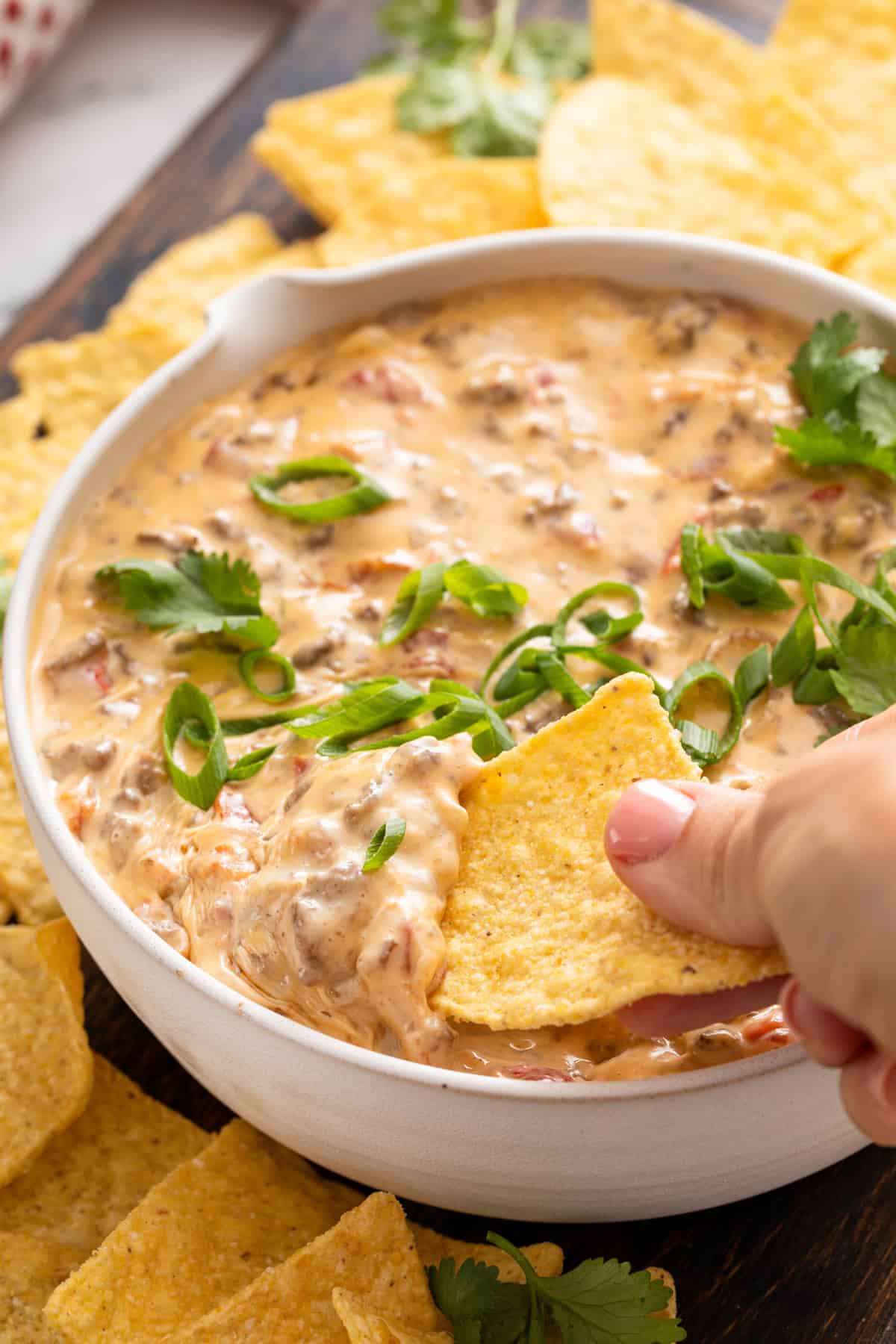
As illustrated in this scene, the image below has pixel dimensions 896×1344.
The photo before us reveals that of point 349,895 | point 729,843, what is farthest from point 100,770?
point 729,843

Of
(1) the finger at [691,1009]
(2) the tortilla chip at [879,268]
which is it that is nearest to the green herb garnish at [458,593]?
(1) the finger at [691,1009]

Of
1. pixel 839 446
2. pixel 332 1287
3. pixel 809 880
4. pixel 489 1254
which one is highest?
pixel 809 880

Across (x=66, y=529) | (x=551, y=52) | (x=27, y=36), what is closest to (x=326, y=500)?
(x=66, y=529)

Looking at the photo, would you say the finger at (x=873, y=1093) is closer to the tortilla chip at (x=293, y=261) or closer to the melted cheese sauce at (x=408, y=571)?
the melted cheese sauce at (x=408, y=571)

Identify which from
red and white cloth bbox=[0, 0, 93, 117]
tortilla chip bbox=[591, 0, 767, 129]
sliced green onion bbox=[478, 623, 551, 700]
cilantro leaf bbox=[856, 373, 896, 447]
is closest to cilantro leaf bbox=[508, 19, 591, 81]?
tortilla chip bbox=[591, 0, 767, 129]

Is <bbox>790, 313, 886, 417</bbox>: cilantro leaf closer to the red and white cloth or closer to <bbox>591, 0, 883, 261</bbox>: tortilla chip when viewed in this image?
<bbox>591, 0, 883, 261</bbox>: tortilla chip

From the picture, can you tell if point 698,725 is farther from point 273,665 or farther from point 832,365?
point 832,365

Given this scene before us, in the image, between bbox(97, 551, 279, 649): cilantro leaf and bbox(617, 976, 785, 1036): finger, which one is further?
bbox(97, 551, 279, 649): cilantro leaf
